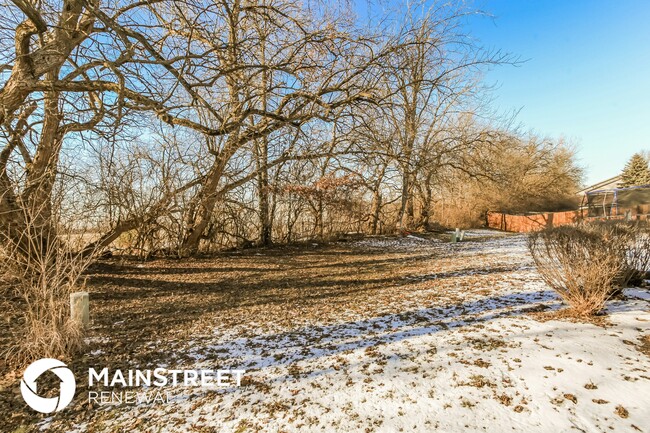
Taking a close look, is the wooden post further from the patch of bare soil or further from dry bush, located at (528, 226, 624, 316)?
dry bush, located at (528, 226, 624, 316)

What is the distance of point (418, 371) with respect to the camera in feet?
8.98

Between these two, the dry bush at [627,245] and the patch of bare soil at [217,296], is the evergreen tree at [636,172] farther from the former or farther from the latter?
the dry bush at [627,245]

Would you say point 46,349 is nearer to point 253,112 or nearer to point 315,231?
point 253,112

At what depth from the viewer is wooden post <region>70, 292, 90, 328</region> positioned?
3348 millimetres

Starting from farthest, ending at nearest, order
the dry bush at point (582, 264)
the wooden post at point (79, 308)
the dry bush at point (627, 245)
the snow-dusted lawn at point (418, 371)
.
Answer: the dry bush at point (627, 245)
the dry bush at point (582, 264)
the wooden post at point (79, 308)
the snow-dusted lawn at point (418, 371)

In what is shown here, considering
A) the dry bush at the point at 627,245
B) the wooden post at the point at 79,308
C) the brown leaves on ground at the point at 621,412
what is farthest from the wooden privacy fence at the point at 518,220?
the wooden post at the point at 79,308

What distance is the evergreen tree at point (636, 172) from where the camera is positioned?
110ft

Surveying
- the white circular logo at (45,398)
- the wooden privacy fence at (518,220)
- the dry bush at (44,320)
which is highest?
the wooden privacy fence at (518,220)

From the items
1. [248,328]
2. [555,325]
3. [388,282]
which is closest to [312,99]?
[388,282]

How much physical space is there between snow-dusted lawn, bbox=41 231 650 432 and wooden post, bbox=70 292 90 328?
782 mm

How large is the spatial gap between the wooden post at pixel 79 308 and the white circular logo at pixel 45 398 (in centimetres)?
42

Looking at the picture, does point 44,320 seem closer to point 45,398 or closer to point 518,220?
point 45,398

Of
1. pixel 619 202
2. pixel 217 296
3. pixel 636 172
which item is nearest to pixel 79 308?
pixel 217 296

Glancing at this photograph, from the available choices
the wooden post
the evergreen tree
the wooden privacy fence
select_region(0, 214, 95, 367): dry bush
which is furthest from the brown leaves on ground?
the evergreen tree
